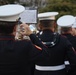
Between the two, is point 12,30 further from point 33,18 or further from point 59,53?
point 33,18

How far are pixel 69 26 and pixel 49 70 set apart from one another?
85 centimetres

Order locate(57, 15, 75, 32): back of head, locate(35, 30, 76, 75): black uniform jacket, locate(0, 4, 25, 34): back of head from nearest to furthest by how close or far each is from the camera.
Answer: locate(0, 4, 25, 34): back of head → locate(35, 30, 76, 75): black uniform jacket → locate(57, 15, 75, 32): back of head

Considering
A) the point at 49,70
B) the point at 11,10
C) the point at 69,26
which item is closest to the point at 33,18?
the point at 69,26

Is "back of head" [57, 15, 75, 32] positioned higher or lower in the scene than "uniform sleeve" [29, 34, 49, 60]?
lower

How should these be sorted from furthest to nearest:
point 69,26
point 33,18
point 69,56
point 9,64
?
point 33,18 → point 69,26 → point 69,56 → point 9,64

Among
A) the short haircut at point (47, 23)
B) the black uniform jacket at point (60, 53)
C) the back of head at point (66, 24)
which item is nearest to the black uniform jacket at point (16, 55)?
the black uniform jacket at point (60, 53)

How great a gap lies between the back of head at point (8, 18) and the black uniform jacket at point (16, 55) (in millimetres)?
85

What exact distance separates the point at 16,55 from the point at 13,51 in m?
0.05

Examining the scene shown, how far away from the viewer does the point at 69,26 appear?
5.78m

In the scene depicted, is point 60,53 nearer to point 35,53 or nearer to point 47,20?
point 47,20

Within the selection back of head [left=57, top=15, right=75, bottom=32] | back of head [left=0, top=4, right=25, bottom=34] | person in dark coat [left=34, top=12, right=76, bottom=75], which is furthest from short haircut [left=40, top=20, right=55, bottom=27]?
back of head [left=0, top=4, right=25, bottom=34]

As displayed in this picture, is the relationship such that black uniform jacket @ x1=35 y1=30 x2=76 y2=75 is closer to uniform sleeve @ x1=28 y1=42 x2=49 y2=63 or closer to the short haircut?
the short haircut

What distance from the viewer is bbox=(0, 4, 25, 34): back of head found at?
3.80m

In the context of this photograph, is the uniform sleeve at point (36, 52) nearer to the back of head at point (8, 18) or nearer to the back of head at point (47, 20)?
the back of head at point (8, 18)
